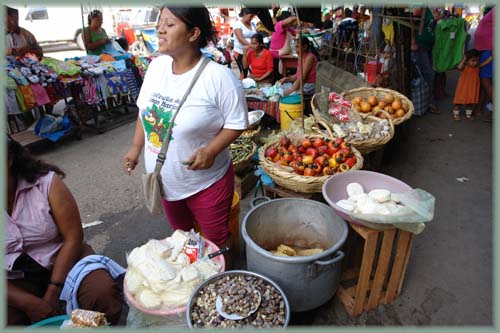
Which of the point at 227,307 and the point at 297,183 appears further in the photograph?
the point at 297,183

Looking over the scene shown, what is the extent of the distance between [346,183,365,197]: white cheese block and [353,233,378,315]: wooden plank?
1.26 feet

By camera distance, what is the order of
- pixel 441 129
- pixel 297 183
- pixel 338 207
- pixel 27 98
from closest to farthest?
pixel 338 207 < pixel 297 183 < pixel 27 98 < pixel 441 129

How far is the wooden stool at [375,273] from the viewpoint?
2.03m

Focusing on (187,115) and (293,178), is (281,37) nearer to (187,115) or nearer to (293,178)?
(293,178)

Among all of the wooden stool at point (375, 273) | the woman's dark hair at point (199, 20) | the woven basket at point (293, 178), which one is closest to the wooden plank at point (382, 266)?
the wooden stool at point (375, 273)

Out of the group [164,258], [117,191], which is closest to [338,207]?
[164,258]

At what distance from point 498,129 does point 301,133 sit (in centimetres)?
157

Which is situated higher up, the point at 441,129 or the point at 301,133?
the point at 301,133

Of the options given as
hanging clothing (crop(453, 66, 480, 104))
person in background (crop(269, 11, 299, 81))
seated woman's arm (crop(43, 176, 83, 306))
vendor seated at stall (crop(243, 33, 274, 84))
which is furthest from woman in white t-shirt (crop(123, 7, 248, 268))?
hanging clothing (crop(453, 66, 480, 104))

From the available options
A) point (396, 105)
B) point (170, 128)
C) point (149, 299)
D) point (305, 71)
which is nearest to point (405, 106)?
point (396, 105)

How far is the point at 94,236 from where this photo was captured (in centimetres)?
336

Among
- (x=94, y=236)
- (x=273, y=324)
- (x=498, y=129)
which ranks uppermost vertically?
Result: (x=498, y=129)

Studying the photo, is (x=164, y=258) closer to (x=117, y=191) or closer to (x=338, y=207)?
(x=338, y=207)

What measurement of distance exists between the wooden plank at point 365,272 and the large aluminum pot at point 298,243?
16 cm
